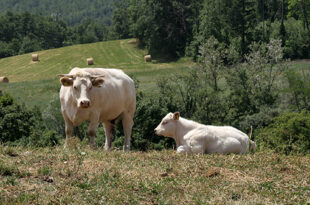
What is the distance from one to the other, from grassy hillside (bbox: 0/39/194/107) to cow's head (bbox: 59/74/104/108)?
134 ft

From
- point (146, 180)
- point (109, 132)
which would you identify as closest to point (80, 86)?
point (109, 132)

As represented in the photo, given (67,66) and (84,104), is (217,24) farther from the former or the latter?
(84,104)

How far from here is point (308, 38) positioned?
2963 inches

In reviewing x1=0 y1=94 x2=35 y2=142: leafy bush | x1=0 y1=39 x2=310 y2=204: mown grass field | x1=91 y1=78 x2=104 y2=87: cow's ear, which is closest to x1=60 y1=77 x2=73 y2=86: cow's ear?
x1=91 y1=78 x2=104 y2=87: cow's ear

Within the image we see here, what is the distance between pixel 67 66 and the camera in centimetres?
8075

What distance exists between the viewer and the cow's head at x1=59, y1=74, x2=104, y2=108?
10773 mm

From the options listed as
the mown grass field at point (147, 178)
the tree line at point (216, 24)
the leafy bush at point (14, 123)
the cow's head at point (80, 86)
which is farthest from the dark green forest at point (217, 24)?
the mown grass field at point (147, 178)

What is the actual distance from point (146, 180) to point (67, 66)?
2999 inches

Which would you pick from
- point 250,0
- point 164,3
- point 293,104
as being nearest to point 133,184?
point 293,104

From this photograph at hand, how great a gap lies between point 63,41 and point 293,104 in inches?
4804

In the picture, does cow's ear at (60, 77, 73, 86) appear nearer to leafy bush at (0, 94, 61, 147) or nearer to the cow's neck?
the cow's neck

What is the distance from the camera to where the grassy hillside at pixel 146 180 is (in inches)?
235

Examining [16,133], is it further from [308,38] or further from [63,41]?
[63,41]

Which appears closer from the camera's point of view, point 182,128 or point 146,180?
point 146,180
